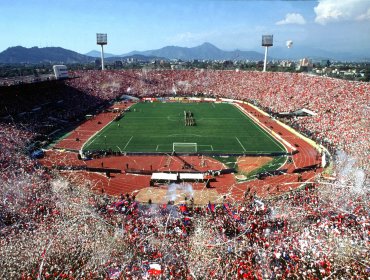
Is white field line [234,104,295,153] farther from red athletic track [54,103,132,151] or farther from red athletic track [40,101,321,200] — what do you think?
red athletic track [54,103,132,151]

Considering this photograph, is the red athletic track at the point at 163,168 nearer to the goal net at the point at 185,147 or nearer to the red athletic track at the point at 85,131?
the red athletic track at the point at 85,131

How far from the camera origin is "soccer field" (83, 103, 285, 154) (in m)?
38.9

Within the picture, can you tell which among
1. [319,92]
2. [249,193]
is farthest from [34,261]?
[319,92]

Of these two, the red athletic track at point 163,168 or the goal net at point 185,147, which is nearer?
the red athletic track at point 163,168

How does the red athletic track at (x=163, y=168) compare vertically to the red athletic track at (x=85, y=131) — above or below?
below

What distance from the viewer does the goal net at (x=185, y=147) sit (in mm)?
37469

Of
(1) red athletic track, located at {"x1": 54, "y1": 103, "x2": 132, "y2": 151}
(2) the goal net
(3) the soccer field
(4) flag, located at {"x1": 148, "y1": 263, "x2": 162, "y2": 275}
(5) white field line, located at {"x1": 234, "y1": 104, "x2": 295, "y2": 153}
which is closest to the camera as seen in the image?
(4) flag, located at {"x1": 148, "y1": 263, "x2": 162, "y2": 275}

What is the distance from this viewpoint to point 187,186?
2706cm

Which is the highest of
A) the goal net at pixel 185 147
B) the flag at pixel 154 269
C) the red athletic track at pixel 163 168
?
the flag at pixel 154 269

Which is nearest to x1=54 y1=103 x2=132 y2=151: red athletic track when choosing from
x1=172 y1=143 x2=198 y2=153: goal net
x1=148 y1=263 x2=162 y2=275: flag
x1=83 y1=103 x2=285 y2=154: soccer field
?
x1=83 y1=103 x2=285 y2=154: soccer field

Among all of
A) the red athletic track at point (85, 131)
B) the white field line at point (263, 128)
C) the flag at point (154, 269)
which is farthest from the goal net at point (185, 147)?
the flag at point (154, 269)

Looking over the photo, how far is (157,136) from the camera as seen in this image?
4491cm

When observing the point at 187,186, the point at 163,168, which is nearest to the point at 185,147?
the point at 163,168

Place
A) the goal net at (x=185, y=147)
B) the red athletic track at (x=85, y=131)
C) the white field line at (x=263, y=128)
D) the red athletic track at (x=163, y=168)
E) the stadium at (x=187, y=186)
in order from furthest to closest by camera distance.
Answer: the white field line at (x=263, y=128) < the red athletic track at (x=85, y=131) < the goal net at (x=185, y=147) < the red athletic track at (x=163, y=168) < the stadium at (x=187, y=186)
